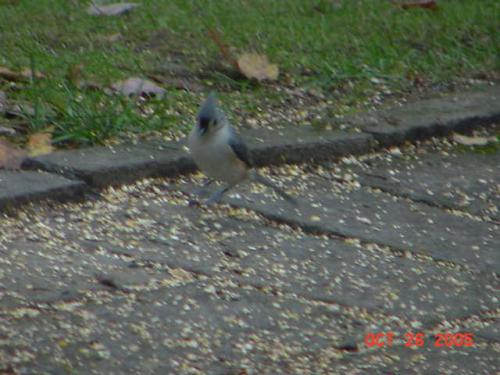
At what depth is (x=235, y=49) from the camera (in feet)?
20.6

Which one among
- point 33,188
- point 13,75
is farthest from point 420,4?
point 33,188

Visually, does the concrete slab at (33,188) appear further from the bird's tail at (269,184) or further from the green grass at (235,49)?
the bird's tail at (269,184)

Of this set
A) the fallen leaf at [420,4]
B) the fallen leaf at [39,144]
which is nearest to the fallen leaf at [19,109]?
the fallen leaf at [39,144]

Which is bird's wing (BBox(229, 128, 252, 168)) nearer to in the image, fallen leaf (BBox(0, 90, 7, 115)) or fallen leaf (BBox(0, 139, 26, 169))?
fallen leaf (BBox(0, 139, 26, 169))

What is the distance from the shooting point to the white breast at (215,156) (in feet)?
14.8

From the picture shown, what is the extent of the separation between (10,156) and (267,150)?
3.31 feet

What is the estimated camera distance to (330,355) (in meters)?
3.41

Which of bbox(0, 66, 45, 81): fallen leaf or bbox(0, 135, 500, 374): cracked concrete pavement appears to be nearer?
bbox(0, 135, 500, 374): cracked concrete pavement

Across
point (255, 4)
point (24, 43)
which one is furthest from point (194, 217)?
point (255, 4)

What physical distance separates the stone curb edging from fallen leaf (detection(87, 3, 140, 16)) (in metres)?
1.79

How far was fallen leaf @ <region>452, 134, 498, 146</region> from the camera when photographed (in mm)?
5652

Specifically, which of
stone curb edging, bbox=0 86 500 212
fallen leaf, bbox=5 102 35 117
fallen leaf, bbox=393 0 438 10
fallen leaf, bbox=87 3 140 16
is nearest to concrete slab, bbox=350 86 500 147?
stone curb edging, bbox=0 86 500 212

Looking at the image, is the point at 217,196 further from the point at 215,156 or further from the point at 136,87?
the point at 136,87

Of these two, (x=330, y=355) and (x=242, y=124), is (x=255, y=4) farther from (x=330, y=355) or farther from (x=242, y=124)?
(x=330, y=355)
